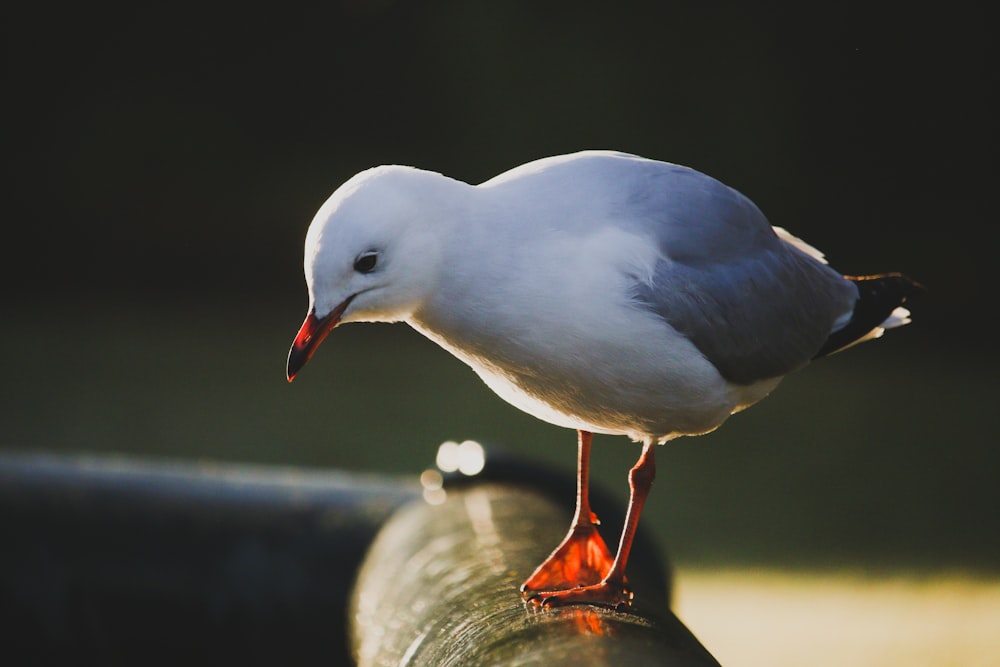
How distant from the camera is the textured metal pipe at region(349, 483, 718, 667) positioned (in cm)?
95

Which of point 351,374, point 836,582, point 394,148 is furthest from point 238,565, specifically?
point 394,148

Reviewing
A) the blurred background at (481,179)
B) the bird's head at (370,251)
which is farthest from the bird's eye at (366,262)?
the blurred background at (481,179)

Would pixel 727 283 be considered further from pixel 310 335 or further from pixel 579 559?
pixel 310 335

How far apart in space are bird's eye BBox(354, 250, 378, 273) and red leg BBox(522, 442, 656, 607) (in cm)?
34

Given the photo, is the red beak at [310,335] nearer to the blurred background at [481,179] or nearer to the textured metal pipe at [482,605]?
the textured metal pipe at [482,605]

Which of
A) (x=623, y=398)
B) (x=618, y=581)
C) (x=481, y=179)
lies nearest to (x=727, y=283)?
(x=623, y=398)

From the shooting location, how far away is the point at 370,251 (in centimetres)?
100

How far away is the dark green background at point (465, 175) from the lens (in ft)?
9.84

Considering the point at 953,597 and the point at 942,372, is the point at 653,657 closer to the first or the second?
the point at 953,597

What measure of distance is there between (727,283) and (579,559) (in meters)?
0.33

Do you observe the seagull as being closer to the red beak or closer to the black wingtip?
the red beak

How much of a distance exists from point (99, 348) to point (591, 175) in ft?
8.96

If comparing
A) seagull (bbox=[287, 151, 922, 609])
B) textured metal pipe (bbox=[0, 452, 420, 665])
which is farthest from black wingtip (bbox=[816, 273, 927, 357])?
textured metal pipe (bbox=[0, 452, 420, 665])

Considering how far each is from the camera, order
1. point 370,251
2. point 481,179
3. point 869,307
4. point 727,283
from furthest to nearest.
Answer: point 481,179
point 869,307
point 727,283
point 370,251
